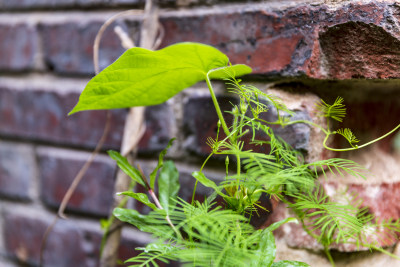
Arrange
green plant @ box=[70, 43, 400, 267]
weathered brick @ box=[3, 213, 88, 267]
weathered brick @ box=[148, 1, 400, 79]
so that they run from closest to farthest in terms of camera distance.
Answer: green plant @ box=[70, 43, 400, 267]
weathered brick @ box=[148, 1, 400, 79]
weathered brick @ box=[3, 213, 88, 267]

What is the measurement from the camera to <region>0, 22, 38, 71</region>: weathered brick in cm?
67

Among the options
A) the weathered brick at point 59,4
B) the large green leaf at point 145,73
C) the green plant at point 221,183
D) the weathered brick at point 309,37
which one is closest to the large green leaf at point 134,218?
the green plant at point 221,183

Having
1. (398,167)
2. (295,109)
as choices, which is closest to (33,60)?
(295,109)

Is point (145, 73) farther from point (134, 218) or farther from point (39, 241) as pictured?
point (39, 241)

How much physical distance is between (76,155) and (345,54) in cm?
45

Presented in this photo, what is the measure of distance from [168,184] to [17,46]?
0.45 m

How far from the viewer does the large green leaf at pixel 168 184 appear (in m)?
0.42

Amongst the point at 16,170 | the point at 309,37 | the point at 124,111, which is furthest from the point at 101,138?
the point at 309,37

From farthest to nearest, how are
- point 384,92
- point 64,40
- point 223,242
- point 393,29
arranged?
point 64,40 < point 384,92 < point 393,29 < point 223,242

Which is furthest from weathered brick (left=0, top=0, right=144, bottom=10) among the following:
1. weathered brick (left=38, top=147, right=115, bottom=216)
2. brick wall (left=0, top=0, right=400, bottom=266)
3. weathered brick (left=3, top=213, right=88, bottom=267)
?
weathered brick (left=3, top=213, right=88, bottom=267)

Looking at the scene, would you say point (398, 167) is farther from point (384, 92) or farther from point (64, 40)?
point (64, 40)

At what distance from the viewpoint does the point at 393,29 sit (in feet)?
1.28

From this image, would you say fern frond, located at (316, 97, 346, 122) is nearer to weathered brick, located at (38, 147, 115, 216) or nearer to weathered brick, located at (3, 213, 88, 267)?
weathered brick, located at (38, 147, 115, 216)

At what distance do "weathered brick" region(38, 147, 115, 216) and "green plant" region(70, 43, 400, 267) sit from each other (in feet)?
0.68
